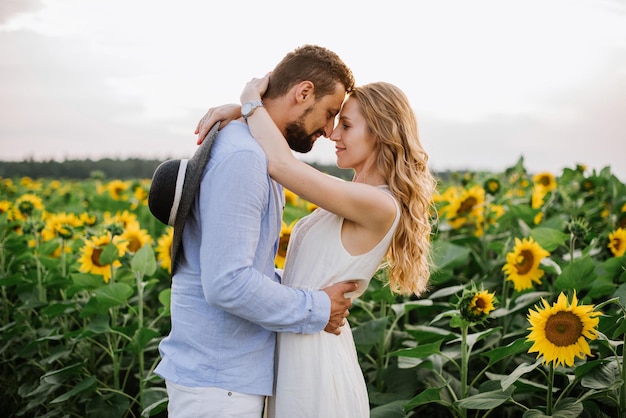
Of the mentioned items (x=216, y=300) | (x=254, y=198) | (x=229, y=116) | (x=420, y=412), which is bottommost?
(x=420, y=412)

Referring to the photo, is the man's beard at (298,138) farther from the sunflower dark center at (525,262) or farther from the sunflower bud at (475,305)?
the sunflower dark center at (525,262)

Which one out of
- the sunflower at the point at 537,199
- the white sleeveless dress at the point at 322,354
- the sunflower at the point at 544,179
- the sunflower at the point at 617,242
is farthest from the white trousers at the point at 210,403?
the sunflower at the point at 544,179

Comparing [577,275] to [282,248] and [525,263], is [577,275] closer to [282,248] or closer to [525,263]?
[525,263]

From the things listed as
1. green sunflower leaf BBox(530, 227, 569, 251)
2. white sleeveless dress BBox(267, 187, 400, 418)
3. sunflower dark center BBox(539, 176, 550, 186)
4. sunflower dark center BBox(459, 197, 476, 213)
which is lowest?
white sleeveless dress BBox(267, 187, 400, 418)

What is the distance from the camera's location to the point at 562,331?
2189 millimetres

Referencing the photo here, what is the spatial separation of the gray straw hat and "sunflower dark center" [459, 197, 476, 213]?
266 cm

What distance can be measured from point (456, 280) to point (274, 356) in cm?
218

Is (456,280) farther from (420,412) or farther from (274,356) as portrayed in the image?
(274,356)

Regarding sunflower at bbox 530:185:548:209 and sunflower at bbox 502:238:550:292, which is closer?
sunflower at bbox 502:238:550:292

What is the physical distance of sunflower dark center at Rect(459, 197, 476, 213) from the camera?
13.8ft

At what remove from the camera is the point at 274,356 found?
2021mm

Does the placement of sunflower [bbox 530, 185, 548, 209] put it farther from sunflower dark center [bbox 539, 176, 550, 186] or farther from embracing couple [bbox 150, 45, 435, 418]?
embracing couple [bbox 150, 45, 435, 418]

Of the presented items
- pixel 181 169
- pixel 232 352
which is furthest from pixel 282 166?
pixel 232 352

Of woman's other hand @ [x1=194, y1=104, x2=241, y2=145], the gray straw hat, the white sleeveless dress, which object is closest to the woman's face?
the white sleeveless dress
